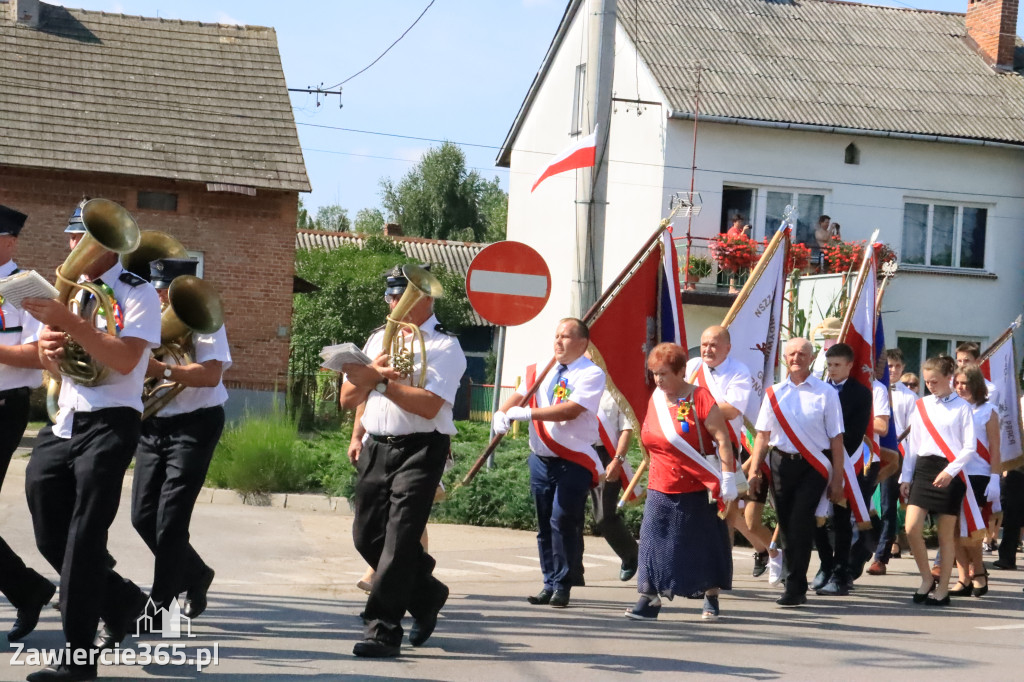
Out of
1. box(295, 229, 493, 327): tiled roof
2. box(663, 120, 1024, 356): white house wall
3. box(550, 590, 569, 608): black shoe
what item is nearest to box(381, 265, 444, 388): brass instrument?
box(550, 590, 569, 608): black shoe

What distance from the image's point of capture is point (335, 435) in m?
17.0

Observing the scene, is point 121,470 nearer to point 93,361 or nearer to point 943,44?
point 93,361

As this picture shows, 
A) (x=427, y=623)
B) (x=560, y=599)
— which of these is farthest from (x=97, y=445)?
(x=560, y=599)

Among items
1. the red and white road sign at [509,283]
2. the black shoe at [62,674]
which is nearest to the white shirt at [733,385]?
the red and white road sign at [509,283]

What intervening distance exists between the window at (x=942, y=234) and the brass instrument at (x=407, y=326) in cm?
2101

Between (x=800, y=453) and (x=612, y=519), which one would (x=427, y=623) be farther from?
(x=800, y=453)

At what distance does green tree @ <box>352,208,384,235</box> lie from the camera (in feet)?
243

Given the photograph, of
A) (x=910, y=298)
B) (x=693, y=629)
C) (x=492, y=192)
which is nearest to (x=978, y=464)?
(x=693, y=629)

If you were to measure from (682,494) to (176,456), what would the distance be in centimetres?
320

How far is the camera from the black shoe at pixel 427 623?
7246 mm

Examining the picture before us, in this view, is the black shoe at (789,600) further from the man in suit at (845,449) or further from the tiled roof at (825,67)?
the tiled roof at (825,67)

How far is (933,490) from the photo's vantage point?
33.3 ft

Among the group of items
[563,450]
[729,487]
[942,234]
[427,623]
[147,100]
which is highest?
[147,100]

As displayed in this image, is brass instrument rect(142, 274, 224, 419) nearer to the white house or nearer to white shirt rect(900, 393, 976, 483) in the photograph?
white shirt rect(900, 393, 976, 483)
